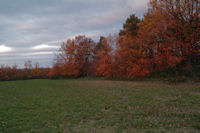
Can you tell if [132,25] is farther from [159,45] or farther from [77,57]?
[77,57]

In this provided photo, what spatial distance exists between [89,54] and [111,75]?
1317cm

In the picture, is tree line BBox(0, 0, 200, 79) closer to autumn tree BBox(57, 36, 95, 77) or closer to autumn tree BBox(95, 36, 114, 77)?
autumn tree BBox(95, 36, 114, 77)

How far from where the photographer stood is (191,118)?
5.93 meters

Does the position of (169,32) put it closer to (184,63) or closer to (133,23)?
(184,63)

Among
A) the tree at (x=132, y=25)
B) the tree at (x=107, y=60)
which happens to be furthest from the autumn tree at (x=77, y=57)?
the tree at (x=132, y=25)

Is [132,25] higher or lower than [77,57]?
higher

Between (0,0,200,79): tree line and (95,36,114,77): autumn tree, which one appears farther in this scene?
(95,36,114,77): autumn tree

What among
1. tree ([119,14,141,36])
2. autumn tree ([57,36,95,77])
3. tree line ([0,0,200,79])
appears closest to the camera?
tree line ([0,0,200,79])

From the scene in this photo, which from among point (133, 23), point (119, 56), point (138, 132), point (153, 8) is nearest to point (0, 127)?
point (138, 132)

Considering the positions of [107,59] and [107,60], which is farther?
[107,60]

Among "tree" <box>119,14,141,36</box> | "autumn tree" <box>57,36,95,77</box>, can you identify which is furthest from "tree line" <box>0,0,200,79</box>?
"autumn tree" <box>57,36,95,77</box>

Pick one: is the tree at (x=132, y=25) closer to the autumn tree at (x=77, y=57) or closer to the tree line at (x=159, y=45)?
the tree line at (x=159, y=45)

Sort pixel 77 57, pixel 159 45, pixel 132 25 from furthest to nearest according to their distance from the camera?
pixel 77 57
pixel 132 25
pixel 159 45

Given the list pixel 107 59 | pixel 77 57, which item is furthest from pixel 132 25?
pixel 77 57
